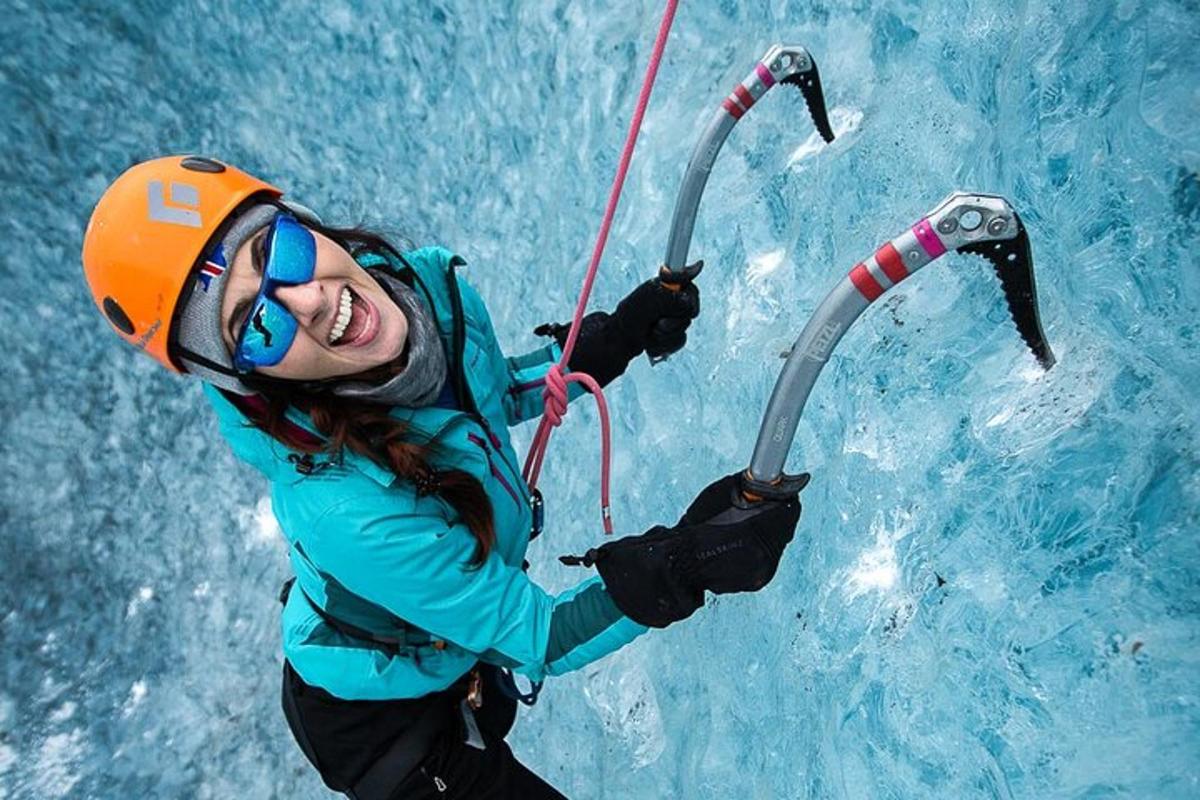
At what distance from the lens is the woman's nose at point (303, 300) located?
4.68 feet

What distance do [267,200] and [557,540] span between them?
2.41 meters

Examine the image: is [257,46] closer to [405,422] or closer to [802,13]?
[802,13]

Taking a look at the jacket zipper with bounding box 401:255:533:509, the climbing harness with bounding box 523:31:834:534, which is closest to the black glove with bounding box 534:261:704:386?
the climbing harness with bounding box 523:31:834:534

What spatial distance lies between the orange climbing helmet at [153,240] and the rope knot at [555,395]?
0.65 meters

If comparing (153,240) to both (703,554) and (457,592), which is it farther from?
(703,554)

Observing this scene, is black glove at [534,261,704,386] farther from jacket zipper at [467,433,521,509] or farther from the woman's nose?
the woman's nose

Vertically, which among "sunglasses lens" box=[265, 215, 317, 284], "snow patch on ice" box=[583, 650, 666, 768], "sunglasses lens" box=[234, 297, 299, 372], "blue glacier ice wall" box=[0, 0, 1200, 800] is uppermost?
"sunglasses lens" box=[265, 215, 317, 284]

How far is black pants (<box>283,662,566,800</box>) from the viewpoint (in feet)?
6.47

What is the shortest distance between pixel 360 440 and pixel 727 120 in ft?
3.71

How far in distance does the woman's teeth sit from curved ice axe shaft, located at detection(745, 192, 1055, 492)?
67 centimetres

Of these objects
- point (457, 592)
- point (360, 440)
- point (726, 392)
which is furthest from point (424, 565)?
point (726, 392)

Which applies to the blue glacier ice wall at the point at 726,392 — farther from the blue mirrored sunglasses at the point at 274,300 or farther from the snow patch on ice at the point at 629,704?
the blue mirrored sunglasses at the point at 274,300

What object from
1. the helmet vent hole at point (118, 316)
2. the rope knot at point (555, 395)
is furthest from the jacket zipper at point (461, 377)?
the helmet vent hole at point (118, 316)

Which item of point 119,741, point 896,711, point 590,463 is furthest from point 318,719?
point 119,741
